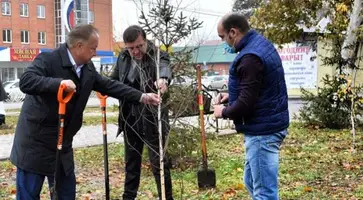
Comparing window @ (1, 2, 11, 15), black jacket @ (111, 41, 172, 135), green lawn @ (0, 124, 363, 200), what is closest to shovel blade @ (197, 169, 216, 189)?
green lawn @ (0, 124, 363, 200)

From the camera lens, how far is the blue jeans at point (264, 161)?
13.2 ft

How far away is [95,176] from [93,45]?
4243mm

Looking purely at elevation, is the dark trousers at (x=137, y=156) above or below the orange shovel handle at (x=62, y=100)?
below

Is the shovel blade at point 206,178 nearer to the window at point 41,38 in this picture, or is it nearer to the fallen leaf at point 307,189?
the fallen leaf at point 307,189

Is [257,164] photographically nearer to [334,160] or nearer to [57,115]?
[57,115]

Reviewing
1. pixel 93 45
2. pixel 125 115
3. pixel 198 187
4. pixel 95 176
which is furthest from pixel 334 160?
pixel 93 45

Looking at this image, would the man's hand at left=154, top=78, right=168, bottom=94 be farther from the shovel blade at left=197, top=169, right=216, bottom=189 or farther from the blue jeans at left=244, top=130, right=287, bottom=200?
the shovel blade at left=197, top=169, right=216, bottom=189

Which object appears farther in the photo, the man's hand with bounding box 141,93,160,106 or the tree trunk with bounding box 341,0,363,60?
the tree trunk with bounding box 341,0,363,60

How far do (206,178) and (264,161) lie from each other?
250 cm

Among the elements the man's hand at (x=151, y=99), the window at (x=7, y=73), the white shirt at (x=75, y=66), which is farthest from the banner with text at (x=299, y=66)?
the window at (x=7, y=73)

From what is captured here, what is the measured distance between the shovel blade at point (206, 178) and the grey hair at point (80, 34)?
301 cm

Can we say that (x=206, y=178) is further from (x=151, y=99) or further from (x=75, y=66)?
(x=75, y=66)

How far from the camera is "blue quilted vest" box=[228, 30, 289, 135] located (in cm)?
390

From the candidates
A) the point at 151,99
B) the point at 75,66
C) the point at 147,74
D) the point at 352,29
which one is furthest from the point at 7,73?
the point at 75,66
